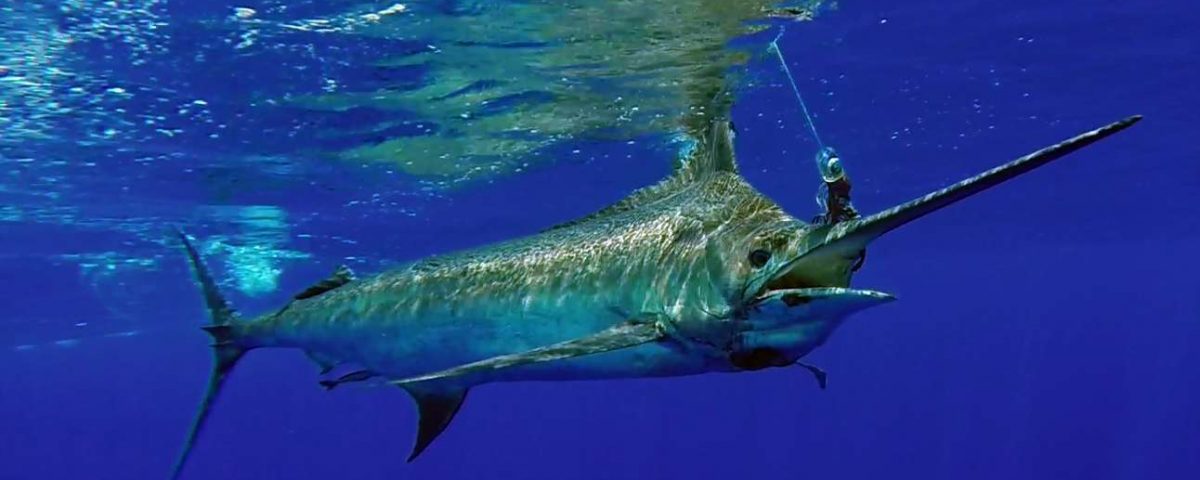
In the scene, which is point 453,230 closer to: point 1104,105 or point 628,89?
point 628,89

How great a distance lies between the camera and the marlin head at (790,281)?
125 inches

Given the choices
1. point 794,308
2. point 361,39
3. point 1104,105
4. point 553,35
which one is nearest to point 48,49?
point 361,39

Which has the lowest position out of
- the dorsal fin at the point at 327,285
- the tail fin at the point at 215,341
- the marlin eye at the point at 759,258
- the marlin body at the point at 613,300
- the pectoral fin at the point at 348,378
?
the tail fin at the point at 215,341

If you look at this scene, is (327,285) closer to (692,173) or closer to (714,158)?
(692,173)

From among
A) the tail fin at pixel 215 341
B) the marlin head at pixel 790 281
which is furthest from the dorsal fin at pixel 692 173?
the tail fin at pixel 215 341

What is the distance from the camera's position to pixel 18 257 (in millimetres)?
21766

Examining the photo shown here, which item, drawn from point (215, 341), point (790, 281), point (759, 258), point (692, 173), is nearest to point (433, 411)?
point (215, 341)

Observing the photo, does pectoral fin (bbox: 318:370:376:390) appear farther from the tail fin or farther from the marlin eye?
the marlin eye

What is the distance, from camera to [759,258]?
3752 mm

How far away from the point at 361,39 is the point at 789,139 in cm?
914

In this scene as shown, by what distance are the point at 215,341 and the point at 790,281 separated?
4395mm

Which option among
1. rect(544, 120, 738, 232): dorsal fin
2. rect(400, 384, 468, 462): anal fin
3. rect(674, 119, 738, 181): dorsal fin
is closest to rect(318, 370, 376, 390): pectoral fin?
rect(400, 384, 468, 462): anal fin

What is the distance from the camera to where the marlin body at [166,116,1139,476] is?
3447 millimetres

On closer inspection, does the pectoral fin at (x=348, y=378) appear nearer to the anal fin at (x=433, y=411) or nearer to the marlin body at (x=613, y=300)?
the marlin body at (x=613, y=300)
